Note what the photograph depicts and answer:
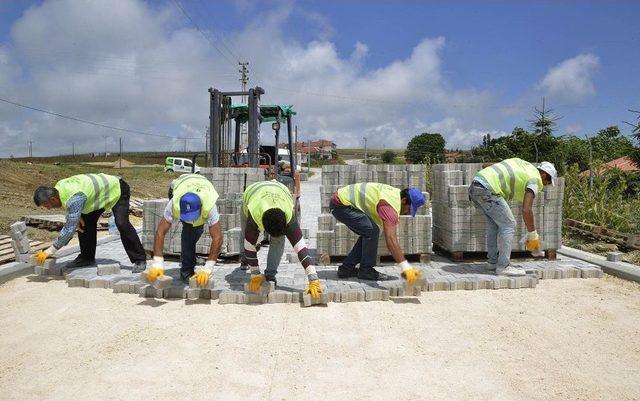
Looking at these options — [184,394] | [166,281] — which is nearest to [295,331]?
[184,394]

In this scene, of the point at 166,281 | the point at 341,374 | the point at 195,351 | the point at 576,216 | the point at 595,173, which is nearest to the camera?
the point at 341,374

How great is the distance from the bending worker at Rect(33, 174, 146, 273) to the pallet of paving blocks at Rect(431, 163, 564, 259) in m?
4.23

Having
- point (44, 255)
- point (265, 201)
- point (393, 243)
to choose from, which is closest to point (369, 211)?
point (393, 243)

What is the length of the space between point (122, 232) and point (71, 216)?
0.62 m

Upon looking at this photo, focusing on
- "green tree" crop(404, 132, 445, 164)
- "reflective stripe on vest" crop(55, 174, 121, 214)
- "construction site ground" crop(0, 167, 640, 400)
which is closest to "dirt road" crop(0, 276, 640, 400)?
"construction site ground" crop(0, 167, 640, 400)

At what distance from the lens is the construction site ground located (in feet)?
9.47

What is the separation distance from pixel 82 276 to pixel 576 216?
8.42 m

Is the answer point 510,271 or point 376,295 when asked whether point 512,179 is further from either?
point 376,295

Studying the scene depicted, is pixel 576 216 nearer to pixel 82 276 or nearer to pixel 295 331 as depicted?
pixel 295 331

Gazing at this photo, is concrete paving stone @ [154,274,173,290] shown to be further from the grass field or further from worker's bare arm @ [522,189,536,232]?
the grass field

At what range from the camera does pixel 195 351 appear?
136 inches

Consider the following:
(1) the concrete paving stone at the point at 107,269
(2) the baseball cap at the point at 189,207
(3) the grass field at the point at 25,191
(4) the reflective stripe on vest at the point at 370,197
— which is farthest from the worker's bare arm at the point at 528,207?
(3) the grass field at the point at 25,191

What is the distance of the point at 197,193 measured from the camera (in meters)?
4.76

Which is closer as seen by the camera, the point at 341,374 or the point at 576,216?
the point at 341,374
